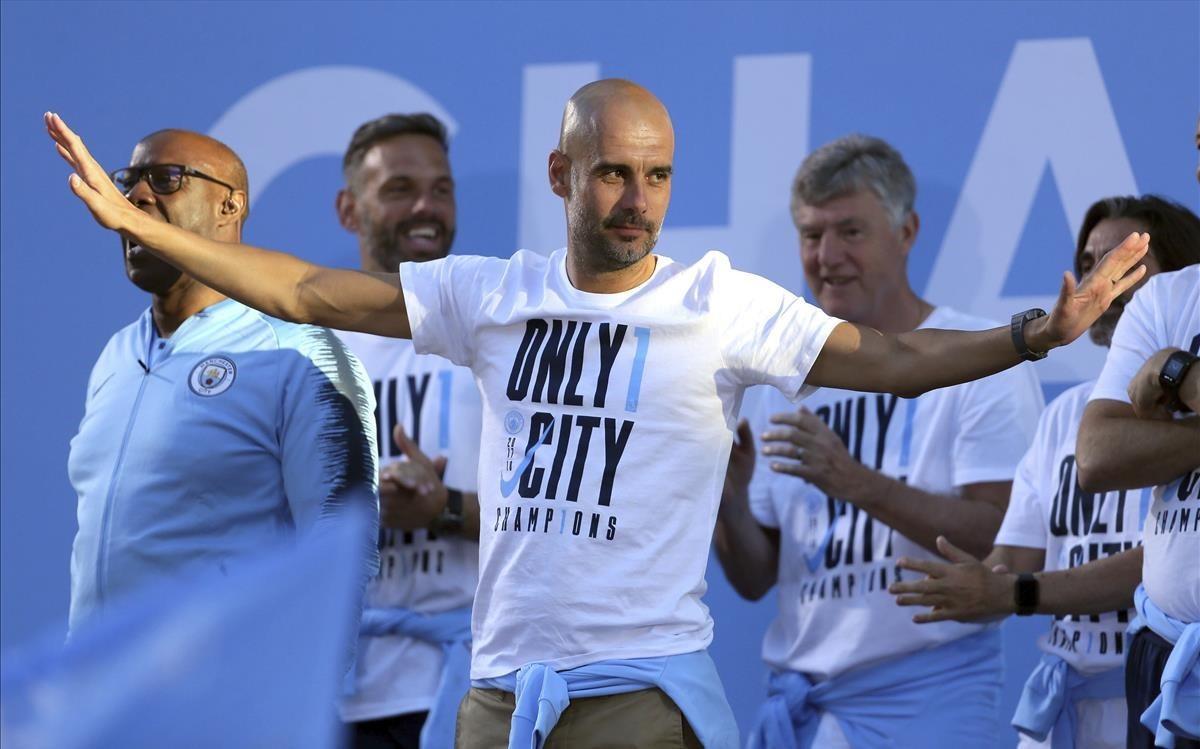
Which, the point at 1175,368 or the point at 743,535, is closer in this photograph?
the point at 1175,368

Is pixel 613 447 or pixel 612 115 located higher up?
pixel 612 115

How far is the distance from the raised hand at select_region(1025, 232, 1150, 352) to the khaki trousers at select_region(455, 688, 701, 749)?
83cm

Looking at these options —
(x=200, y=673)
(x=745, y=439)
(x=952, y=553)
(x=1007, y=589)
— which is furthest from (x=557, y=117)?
(x=200, y=673)

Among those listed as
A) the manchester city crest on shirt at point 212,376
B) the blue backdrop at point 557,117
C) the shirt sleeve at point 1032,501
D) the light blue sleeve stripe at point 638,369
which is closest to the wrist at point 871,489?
the shirt sleeve at point 1032,501

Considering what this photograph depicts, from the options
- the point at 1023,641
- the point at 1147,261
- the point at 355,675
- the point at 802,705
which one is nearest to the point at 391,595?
the point at 355,675

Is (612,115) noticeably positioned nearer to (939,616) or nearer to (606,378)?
(606,378)

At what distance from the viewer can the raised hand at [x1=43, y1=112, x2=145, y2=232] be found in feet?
9.07

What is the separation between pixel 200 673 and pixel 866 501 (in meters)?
2.03

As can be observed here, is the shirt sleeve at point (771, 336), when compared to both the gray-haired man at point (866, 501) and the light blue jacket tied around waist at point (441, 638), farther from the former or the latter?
the light blue jacket tied around waist at point (441, 638)

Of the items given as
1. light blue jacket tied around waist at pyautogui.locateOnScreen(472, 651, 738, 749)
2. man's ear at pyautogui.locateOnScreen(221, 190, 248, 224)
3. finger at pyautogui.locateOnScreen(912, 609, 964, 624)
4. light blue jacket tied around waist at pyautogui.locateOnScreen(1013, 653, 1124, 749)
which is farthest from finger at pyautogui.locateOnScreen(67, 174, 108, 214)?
light blue jacket tied around waist at pyautogui.locateOnScreen(1013, 653, 1124, 749)

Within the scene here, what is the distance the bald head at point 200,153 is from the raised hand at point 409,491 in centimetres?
70

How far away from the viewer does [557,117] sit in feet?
15.4

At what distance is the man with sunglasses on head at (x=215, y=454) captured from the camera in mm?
3178

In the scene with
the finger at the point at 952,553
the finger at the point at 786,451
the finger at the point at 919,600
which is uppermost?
the finger at the point at 786,451
